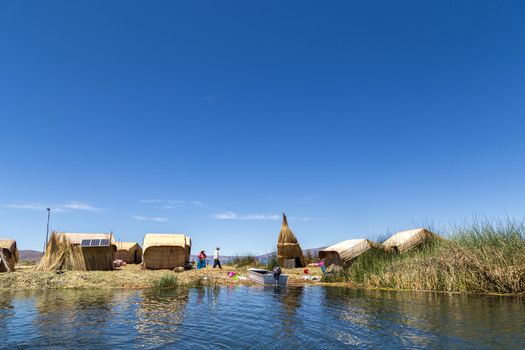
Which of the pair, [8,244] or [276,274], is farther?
[8,244]

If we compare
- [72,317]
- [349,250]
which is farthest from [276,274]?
[72,317]

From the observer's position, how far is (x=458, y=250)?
1714 centimetres

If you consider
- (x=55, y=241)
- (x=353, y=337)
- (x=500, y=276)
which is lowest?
(x=353, y=337)

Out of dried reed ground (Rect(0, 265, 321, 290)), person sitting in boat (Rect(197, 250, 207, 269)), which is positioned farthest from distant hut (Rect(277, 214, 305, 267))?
dried reed ground (Rect(0, 265, 321, 290))

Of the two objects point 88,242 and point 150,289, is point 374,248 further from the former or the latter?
point 88,242

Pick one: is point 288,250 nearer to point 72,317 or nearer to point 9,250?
point 9,250

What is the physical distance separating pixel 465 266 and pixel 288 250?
1803 cm

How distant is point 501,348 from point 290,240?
26.2 meters

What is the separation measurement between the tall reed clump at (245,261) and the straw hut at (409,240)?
13770 millimetres

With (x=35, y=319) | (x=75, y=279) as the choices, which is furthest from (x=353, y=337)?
(x=75, y=279)

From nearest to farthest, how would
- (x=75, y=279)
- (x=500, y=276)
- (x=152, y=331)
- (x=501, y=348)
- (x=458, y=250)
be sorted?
(x=501, y=348), (x=152, y=331), (x=500, y=276), (x=458, y=250), (x=75, y=279)

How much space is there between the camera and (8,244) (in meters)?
28.6

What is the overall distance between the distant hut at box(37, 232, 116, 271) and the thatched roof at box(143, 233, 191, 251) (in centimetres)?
291

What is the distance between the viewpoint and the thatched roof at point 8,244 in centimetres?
2823
